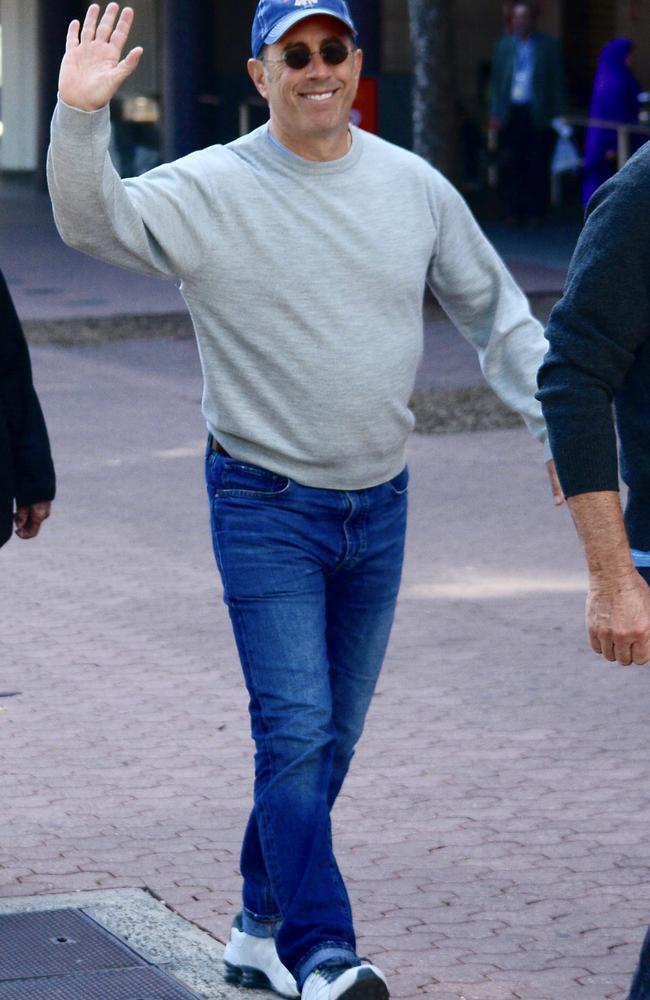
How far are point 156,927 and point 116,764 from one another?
51.7 inches

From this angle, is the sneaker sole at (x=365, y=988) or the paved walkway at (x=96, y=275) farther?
the paved walkway at (x=96, y=275)

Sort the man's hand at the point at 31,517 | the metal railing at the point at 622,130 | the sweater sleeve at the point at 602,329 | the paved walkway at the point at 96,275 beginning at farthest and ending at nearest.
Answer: the metal railing at the point at 622,130 < the paved walkway at the point at 96,275 < the man's hand at the point at 31,517 < the sweater sleeve at the point at 602,329

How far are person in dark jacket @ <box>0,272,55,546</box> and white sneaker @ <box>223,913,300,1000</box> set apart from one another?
1.15m

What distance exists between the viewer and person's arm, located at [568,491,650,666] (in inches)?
121

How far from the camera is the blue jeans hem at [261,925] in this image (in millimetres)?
4000

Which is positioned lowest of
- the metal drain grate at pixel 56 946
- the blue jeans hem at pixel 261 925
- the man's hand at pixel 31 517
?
the metal drain grate at pixel 56 946

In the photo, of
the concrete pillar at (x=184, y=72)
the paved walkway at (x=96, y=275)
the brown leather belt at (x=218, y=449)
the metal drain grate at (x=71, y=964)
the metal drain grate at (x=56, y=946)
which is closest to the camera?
the brown leather belt at (x=218, y=449)

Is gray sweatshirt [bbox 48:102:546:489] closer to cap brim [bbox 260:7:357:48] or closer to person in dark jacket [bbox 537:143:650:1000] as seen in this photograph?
cap brim [bbox 260:7:357:48]

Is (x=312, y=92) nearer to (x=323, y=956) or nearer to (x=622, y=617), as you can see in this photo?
(x=622, y=617)

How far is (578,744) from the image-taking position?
19.0 ft

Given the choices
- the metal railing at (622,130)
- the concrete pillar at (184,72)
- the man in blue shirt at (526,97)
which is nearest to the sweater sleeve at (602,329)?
the metal railing at (622,130)

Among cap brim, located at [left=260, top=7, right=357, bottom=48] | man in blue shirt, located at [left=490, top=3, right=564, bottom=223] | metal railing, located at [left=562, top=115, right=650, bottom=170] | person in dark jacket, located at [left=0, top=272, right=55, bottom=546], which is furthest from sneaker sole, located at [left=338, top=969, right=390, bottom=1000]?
man in blue shirt, located at [left=490, top=3, right=564, bottom=223]

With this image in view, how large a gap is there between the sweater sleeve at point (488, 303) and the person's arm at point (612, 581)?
92cm

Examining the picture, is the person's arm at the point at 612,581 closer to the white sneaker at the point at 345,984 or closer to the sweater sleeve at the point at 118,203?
the white sneaker at the point at 345,984
